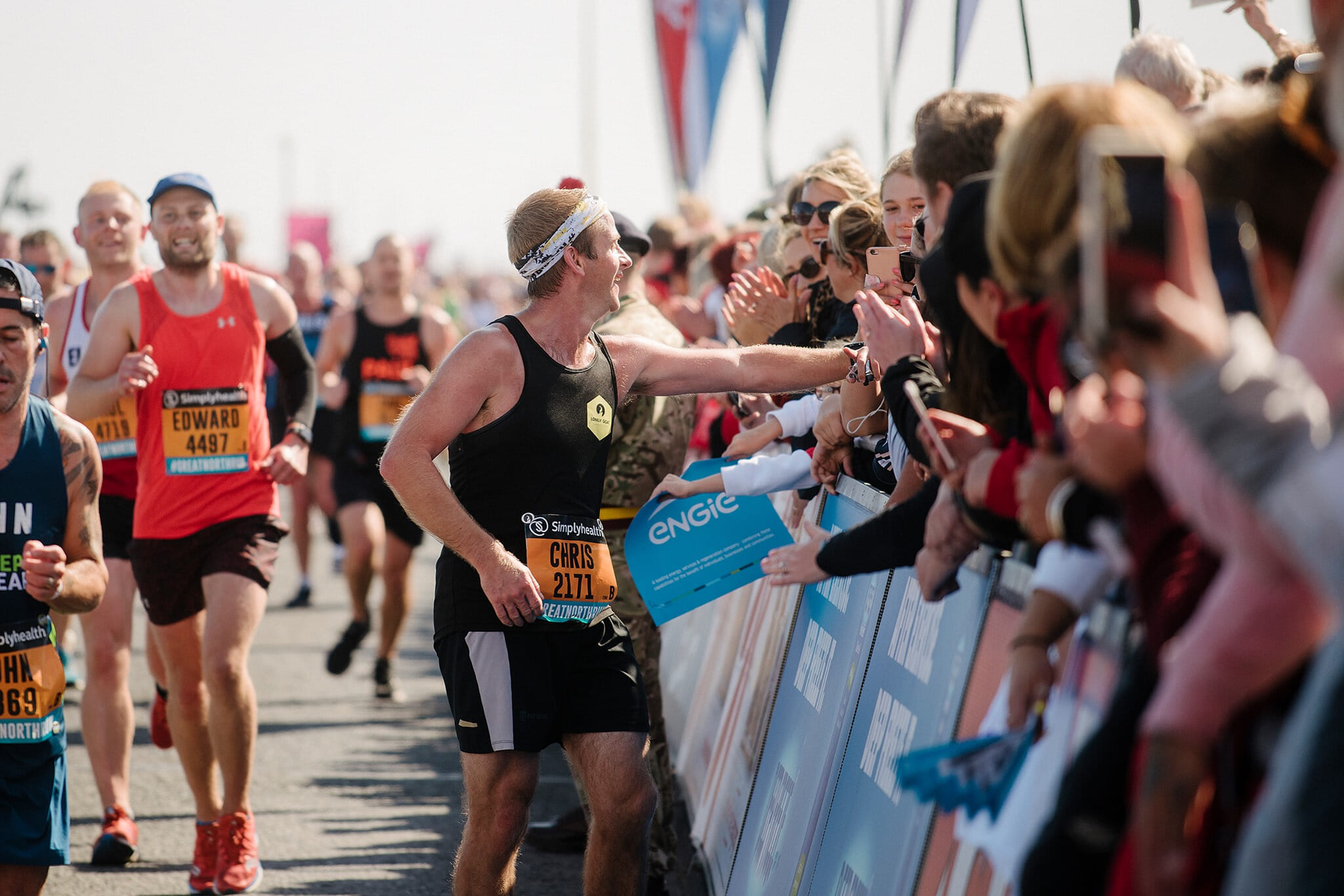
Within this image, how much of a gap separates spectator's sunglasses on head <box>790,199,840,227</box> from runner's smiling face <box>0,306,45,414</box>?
2.87 metres

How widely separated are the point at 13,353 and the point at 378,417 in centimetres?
531

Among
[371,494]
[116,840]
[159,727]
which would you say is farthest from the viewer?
[371,494]

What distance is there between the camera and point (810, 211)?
558 cm

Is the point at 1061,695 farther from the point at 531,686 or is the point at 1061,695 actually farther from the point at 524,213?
the point at 524,213

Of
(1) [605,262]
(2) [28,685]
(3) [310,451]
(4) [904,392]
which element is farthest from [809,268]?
(3) [310,451]

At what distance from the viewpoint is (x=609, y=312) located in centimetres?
433

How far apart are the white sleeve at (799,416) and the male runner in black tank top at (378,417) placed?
4475 mm

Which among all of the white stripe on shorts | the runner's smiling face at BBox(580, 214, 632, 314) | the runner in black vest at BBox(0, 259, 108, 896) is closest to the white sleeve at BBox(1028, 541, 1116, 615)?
the white stripe on shorts

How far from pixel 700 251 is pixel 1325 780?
9.21 meters

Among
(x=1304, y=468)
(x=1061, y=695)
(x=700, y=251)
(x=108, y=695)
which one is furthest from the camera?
(x=700, y=251)

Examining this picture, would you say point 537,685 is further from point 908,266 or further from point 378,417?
point 378,417

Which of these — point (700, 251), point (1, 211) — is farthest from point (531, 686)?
point (1, 211)

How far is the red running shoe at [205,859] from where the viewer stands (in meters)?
5.32

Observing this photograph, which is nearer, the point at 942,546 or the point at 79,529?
the point at 942,546
